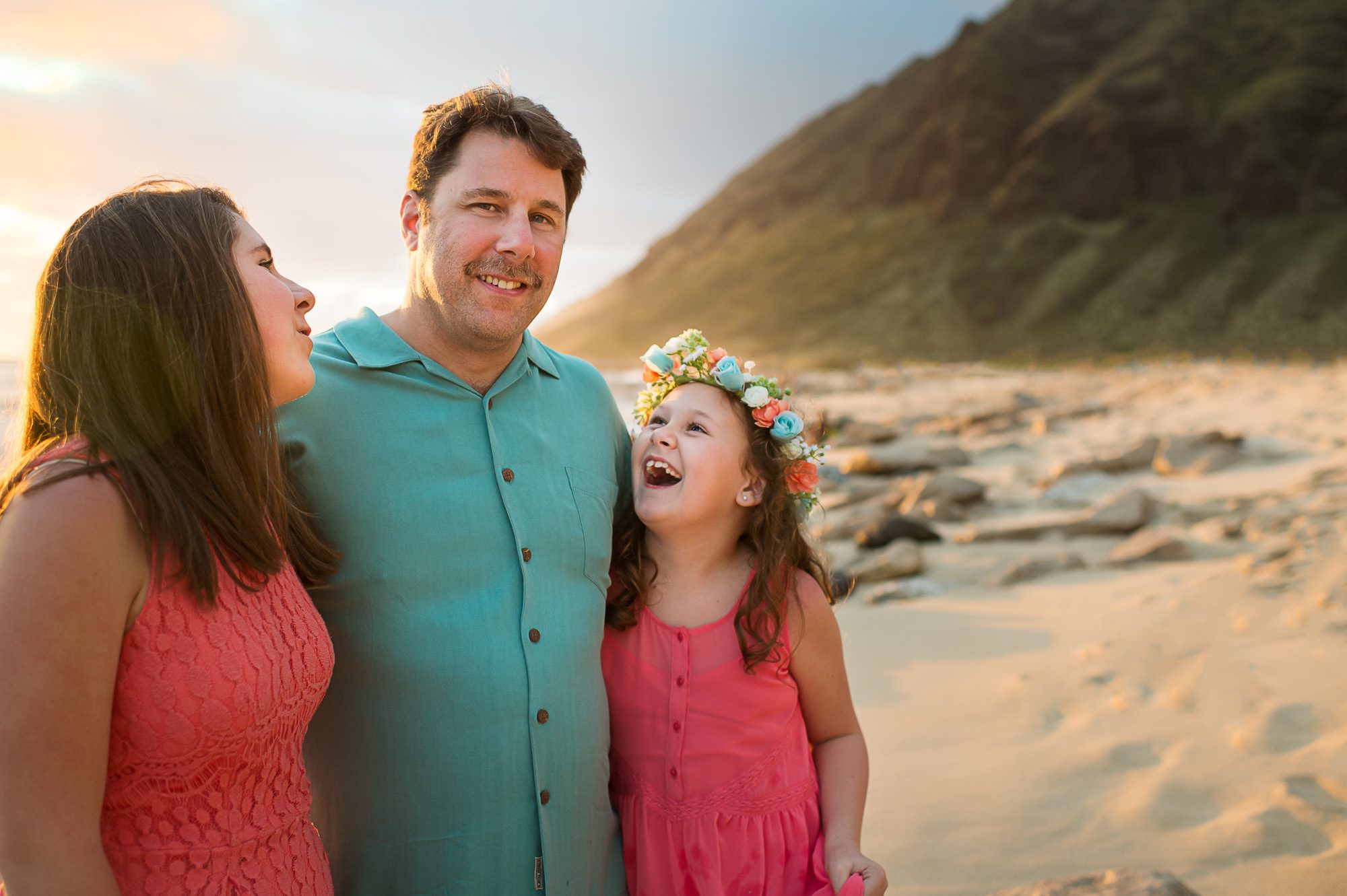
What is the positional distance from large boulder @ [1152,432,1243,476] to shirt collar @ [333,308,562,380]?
760 centimetres

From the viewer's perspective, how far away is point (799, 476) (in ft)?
9.96

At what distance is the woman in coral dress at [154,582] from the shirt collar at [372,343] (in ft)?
1.94

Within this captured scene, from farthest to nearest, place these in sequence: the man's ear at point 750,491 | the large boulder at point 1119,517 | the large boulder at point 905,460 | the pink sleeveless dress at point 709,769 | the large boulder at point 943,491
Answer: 1. the large boulder at point 905,460
2. the large boulder at point 943,491
3. the large boulder at point 1119,517
4. the man's ear at point 750,491
5. the pink sleeveless dress at point 709,769

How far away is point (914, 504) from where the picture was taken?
8492 mm

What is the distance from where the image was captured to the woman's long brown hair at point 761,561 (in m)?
2.73

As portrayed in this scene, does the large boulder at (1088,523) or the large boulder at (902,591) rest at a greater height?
the large boulder at (1088,523)

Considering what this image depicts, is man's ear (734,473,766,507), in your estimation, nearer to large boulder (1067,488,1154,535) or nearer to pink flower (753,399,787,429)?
pink flower (753,399,787,429)

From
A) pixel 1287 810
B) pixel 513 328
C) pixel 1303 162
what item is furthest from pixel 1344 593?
pixel 1303 162

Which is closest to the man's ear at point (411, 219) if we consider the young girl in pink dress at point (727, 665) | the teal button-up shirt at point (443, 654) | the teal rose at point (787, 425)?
the teal button-up shirt at point (443, 654)

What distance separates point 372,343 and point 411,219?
1.61 ft

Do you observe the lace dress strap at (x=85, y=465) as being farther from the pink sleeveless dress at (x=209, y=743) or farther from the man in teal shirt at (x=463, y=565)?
the man in teal shirt at (x=463, y=565)

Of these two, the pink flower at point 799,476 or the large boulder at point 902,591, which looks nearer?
the pink flower at point 799,476

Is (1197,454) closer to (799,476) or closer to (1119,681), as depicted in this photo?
(1119,681)

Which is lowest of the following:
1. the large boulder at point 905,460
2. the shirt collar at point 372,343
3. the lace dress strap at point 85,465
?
the large boulder at point 905,460
